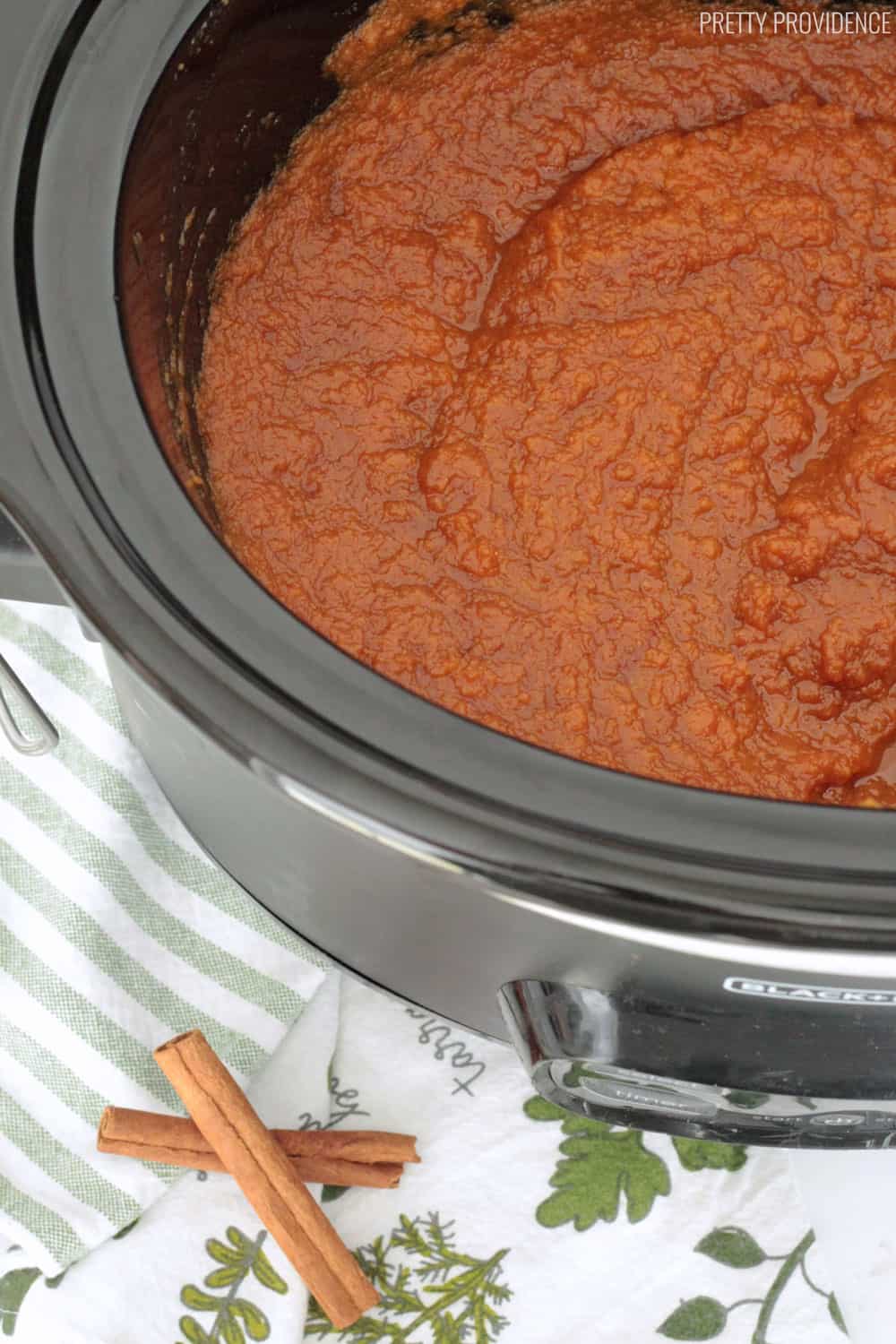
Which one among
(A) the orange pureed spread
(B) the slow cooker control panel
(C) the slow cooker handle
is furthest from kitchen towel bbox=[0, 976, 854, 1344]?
(C) the slow cooker handle

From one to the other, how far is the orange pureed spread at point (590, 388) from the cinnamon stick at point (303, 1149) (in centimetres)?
52

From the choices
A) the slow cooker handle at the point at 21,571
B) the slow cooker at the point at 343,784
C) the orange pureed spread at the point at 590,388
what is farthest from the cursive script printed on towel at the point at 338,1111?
the slow cooker handle at the point at 21,571

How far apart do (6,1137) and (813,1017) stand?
2.85 ft

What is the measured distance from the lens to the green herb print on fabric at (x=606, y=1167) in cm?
143

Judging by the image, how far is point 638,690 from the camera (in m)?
1.16

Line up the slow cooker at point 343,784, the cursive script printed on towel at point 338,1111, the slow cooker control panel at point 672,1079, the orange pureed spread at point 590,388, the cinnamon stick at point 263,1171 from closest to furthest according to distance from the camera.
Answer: the slow cooker at point 343,784, the slow cooker control panel at point 672,1079, the orange pureed spread at point 590,388, the cinnamon stick at point 263,1171, the cursive script printed on towel at point 338,1111

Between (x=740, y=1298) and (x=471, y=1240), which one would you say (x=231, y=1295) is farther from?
(x=740, y=1298)

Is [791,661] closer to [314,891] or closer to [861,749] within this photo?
[861,749]

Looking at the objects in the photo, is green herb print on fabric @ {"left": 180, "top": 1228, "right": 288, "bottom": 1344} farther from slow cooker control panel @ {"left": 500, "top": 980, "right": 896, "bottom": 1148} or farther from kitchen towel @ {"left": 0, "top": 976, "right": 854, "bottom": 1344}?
slow cooker control panel @ {"left": 500, "top": 980, "right": 896, "bottom": 1148}

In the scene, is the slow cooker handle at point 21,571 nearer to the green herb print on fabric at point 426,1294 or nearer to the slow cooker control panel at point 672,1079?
the slow cooker control panel at point 672,1079

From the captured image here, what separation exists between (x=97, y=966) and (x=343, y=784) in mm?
780

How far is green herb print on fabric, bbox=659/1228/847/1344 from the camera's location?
1380 mm

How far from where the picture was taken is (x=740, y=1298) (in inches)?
55.1

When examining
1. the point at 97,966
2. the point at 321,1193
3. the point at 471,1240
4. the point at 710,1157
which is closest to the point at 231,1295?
the point at 321,1193
